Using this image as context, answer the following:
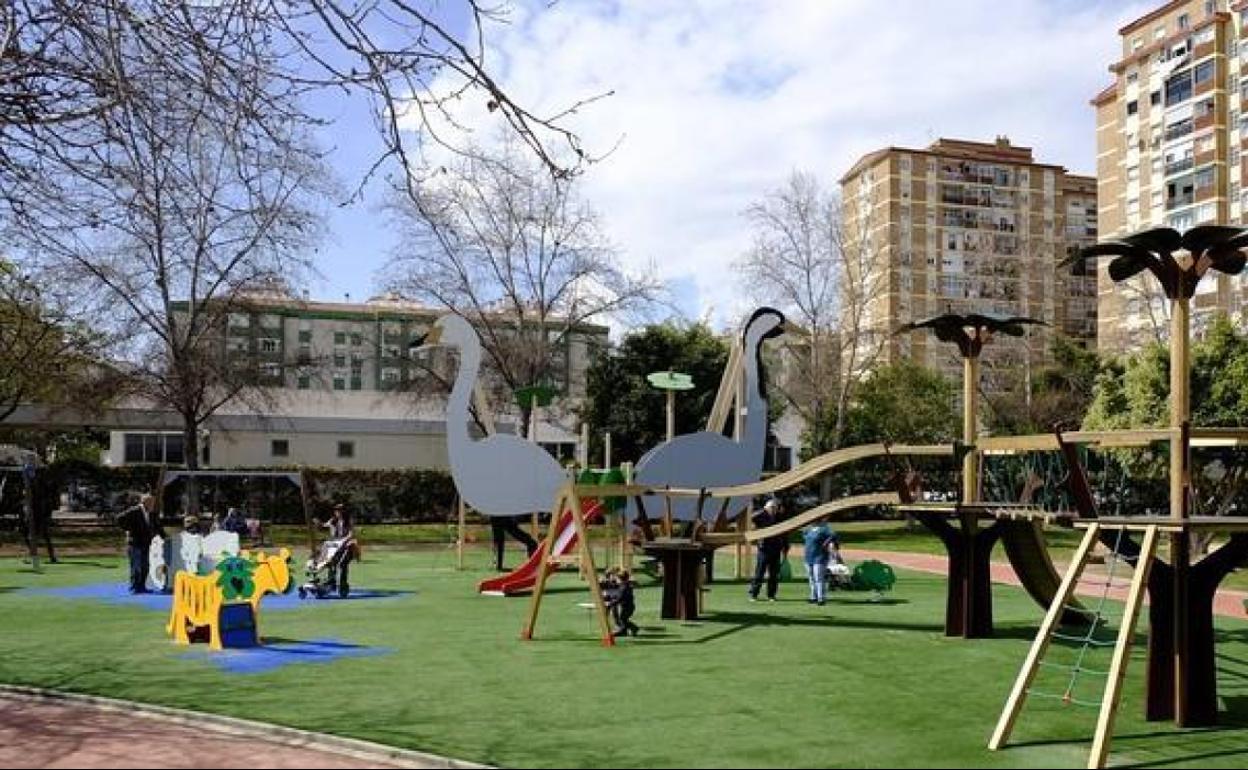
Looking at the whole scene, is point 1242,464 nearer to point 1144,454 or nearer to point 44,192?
point 44,192

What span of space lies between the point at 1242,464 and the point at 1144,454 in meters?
18.6

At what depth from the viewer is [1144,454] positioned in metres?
29.0

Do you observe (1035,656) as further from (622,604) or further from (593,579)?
(622,604)

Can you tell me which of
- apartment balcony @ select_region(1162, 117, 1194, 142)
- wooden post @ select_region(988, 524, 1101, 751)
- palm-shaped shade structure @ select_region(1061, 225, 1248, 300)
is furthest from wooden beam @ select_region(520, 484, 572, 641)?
apartment balcony @ select_region(1162, 117, 1194, 142)

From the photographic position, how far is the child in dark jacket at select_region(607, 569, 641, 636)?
46.5 ft

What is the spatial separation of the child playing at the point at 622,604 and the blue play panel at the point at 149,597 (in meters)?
5.87

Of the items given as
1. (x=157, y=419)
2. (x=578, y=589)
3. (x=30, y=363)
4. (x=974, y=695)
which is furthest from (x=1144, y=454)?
(x=157, y=419)

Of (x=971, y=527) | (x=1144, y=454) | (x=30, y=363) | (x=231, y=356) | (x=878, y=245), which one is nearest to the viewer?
(x=971, y=527)

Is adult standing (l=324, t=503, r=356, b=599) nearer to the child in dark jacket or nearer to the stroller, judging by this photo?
the stroller

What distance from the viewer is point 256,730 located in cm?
894

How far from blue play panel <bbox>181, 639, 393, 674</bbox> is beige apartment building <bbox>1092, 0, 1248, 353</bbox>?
51649mm

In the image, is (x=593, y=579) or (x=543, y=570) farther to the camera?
(x=543, y=570)

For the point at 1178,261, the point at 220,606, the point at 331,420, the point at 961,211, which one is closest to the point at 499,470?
the point at 220,606

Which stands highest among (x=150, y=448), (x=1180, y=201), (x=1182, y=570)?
(x=1180, y=201)
